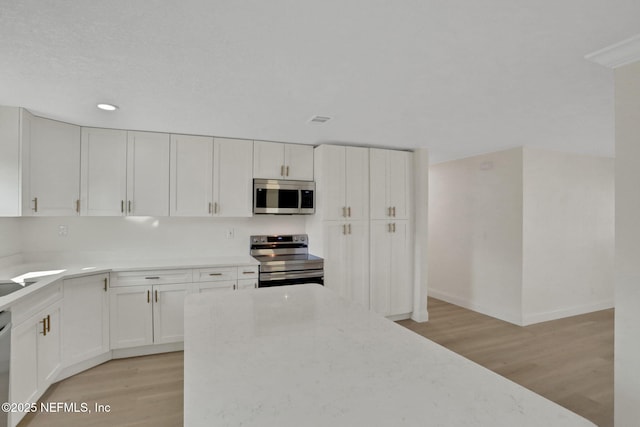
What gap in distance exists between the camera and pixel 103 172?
3250 millimetres

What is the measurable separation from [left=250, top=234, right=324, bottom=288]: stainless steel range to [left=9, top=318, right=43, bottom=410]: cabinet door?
1836 mm

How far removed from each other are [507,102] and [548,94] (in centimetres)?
26

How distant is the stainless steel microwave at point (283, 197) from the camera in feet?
12.1

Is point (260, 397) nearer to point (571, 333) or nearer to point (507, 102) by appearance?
point (507, 102)

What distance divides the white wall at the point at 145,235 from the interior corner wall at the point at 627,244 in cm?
314

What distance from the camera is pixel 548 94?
7.53ft

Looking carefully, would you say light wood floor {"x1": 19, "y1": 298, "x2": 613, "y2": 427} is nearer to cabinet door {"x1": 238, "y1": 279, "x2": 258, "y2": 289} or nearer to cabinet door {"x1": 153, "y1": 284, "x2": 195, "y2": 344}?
cabinet door {"x1": 153, "y1": 284, "x2": 195, "y2": 344}

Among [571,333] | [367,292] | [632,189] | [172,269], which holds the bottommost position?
[571,333]

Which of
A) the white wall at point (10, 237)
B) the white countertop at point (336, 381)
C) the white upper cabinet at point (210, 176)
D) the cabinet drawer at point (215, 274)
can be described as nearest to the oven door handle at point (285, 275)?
the cabinet drawer at point (215, 274)

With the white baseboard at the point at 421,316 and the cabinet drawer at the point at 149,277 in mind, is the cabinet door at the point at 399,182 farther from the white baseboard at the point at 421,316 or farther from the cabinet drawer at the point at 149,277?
the cabinet drawer at the point at 149,277

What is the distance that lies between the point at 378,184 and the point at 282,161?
124 centimetres

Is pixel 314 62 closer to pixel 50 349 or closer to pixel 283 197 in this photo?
pixel 283 197

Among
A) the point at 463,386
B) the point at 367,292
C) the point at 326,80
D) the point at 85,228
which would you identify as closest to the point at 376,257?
the point at 367,292

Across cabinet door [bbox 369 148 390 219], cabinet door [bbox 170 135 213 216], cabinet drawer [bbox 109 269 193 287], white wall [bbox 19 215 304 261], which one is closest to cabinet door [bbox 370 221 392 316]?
cabinet door [bbox 369 148 390 219]
